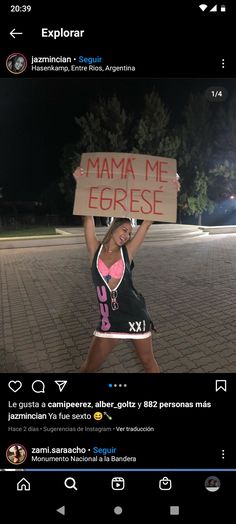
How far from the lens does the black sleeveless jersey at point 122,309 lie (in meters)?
2.57

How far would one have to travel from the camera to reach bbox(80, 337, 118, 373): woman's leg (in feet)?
8.80

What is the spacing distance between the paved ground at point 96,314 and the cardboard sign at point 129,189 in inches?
77.1

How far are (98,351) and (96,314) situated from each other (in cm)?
287

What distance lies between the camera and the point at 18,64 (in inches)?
91.7
